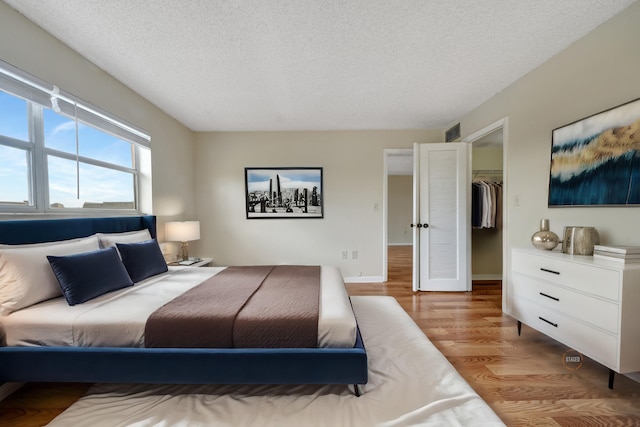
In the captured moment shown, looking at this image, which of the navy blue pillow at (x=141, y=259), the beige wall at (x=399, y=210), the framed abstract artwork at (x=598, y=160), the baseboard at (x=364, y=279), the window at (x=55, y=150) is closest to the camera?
the framed abstract artwork at (x=598, y=160)

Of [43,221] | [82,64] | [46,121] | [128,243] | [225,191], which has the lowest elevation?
[128,243]

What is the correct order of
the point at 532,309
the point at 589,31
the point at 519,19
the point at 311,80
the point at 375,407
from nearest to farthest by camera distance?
1. the point at 375,407
2. the point at 519,19
3. the point at 589,31
4. the point at 532,309
5. the point at 311,80

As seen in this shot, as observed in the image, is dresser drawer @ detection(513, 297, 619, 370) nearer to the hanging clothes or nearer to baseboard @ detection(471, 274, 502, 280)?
the hanging clothes

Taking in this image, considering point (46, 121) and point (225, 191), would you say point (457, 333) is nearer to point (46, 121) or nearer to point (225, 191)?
point (225, 191)

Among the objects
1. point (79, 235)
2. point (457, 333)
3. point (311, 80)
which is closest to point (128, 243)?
point (79, 235)

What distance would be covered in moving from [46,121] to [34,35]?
572 mm

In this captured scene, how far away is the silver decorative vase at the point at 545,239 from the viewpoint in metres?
1.86

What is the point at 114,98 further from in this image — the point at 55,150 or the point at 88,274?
the point at 88,274

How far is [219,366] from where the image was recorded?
4.23 ft

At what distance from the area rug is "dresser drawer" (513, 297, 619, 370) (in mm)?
810

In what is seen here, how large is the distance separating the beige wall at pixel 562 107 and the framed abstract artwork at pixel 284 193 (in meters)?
2.37

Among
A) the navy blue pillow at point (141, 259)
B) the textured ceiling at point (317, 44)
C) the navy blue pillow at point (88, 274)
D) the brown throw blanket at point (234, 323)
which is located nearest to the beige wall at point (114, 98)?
the textured ceiling at point (317, 44)

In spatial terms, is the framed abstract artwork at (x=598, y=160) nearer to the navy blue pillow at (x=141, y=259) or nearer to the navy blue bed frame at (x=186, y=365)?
the navy blue bed frame at (x=186, y=365)

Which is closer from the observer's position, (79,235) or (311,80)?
A: (79,235)
